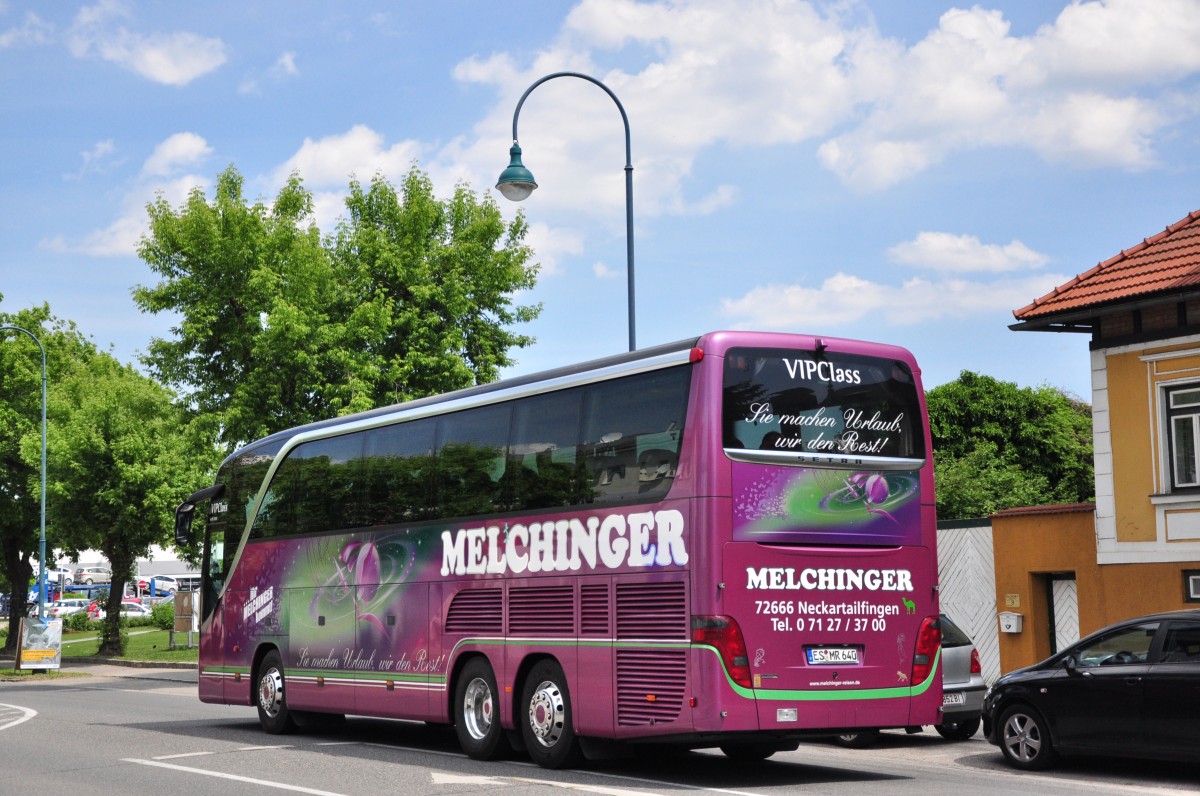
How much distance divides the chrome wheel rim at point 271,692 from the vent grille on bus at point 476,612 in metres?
4.46

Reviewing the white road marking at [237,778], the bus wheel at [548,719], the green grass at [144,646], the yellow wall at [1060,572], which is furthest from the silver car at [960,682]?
the green grass at [144,646]

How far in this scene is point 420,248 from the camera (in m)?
40.3

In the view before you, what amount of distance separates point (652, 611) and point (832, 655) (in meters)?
1.57

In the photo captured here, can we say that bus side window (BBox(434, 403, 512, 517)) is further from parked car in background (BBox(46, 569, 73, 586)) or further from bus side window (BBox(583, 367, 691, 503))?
parked car in background (BBox(46, 569, 73, 586))

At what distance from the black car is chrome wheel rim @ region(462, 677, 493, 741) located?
5022 millimetres

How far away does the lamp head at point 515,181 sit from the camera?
19.8 m

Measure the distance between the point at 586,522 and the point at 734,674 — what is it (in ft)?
6.80

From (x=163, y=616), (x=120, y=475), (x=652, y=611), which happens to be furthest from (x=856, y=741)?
(x=163, y=616)

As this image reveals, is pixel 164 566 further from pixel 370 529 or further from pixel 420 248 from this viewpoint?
pixel 370 529

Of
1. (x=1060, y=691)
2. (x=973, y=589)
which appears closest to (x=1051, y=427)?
(x=973, y=589)

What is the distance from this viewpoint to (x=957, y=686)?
15906 millimetres

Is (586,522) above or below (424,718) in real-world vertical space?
above

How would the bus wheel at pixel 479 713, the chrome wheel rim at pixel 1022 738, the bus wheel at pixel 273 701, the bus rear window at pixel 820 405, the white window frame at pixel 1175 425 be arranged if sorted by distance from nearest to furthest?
the bus rear window at pixel 820 405 < the chrome wheel rim at pixel 1022 738 < the bus wheel at pixel 479 713 < the bus wheel at pixel 273 701 < the white window frame at pixel 1175 425

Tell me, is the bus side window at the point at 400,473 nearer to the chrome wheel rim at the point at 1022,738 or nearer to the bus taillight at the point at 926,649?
the bus taillight at the point at 926,649
